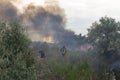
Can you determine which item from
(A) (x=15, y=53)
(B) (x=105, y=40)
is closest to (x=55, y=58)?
(B) (x=105, y=40)

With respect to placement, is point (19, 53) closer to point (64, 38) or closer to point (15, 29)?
point (15, 29)

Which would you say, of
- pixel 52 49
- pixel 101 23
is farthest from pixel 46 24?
pixel 101 23

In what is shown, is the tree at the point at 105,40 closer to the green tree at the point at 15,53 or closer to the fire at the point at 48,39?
the green tree at the point at 15,53

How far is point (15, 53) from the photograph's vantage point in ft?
65.7

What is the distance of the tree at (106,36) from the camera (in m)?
57.6

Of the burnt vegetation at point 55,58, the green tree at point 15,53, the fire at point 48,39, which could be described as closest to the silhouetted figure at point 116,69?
the burnt vegetation at point 55,58

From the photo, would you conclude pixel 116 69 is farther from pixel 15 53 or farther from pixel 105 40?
pixel 15 53

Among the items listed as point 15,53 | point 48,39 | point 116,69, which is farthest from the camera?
point 48,39

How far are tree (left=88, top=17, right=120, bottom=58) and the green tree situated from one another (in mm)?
38221

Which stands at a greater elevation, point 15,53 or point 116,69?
point 15,53

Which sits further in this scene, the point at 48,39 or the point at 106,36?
the point at 48,39

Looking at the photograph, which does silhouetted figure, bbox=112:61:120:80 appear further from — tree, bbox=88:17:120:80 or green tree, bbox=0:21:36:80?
green tree, bbox=0:21:36:80

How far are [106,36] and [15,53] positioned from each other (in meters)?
41.0

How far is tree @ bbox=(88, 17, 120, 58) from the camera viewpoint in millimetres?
57638
